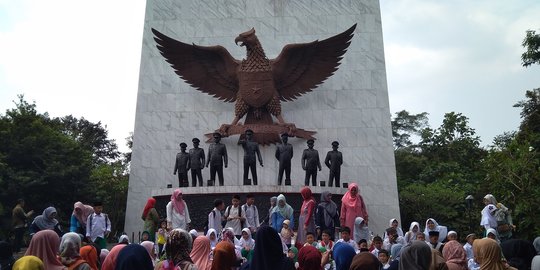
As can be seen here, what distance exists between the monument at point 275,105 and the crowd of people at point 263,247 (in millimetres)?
5230

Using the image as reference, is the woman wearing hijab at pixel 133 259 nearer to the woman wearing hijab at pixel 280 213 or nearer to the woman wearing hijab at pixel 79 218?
the woman wearing hijab at pixel 79 218

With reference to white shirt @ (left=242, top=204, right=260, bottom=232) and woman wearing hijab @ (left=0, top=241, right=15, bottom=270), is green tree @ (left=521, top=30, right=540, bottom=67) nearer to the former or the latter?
white shirt @ (left=242, top=204, right=260, bottom=232)

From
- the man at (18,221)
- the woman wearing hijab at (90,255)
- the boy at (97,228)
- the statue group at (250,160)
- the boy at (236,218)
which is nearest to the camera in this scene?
the woman wearing hijab at (90,255)

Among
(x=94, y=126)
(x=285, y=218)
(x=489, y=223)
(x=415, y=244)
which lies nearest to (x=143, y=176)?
(x=285, y=218)

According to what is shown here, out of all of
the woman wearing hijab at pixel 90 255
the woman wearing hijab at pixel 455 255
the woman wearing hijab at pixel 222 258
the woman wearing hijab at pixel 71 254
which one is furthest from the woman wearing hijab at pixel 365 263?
the woman wearing hijab at pixel 90 255

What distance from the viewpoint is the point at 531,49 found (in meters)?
15.4

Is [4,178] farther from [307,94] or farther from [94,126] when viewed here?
[94,126]

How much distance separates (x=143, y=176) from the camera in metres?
17.2

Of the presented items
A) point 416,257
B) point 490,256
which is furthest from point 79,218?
point 416,257

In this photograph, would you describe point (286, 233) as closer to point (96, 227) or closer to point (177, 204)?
point (177, 204)

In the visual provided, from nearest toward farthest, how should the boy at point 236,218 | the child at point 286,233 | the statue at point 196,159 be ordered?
the child at point 286,233 → the boy at point 236,218 → the statue at point 196,159

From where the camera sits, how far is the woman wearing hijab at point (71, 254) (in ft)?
15.9

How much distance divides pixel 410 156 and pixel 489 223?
22517 mm

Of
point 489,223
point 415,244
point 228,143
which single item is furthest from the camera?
point 228,143
